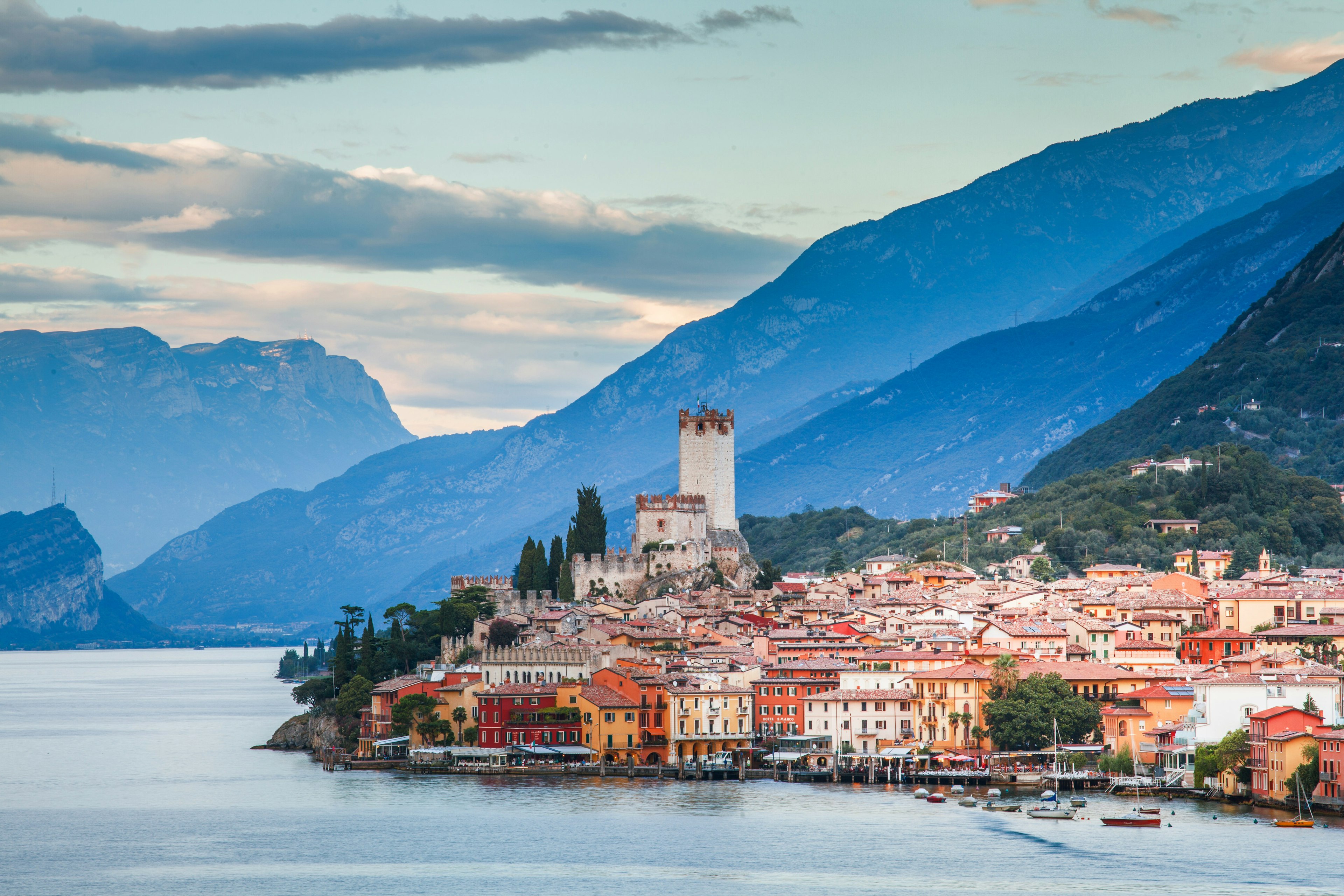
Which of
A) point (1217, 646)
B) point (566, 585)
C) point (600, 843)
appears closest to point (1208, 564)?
point (1217, 646)

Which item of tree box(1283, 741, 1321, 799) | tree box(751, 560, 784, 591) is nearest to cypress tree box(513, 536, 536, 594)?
tree box(751, 560, 784, 591)

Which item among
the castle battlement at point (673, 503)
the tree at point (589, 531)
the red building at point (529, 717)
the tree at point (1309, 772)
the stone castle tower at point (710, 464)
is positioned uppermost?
the stone castle tower at point (710, 464)

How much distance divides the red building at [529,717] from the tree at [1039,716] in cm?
1860

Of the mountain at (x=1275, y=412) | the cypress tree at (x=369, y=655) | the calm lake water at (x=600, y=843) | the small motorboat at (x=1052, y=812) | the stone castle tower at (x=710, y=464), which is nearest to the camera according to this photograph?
the calm lake water at (x=600, y=843)

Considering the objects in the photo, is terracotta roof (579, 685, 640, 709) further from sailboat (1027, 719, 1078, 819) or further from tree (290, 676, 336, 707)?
tree (290, 676, 336, 707)

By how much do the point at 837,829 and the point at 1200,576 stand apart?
191ft

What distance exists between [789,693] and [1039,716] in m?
12.3

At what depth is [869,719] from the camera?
276 ft

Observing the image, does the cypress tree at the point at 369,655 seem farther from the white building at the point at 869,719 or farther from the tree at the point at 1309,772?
the tree at the point at 1309,772

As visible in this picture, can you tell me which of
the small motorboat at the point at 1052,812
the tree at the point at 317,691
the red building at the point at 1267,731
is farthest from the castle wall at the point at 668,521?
the red building at the point at 1267,731

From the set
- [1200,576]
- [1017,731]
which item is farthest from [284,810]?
[1200,576]

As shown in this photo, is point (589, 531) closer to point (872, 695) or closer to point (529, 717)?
A: point (529, 717)

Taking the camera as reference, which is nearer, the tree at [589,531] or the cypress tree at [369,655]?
the cypress tree at [369,655]

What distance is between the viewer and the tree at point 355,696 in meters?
99.6
